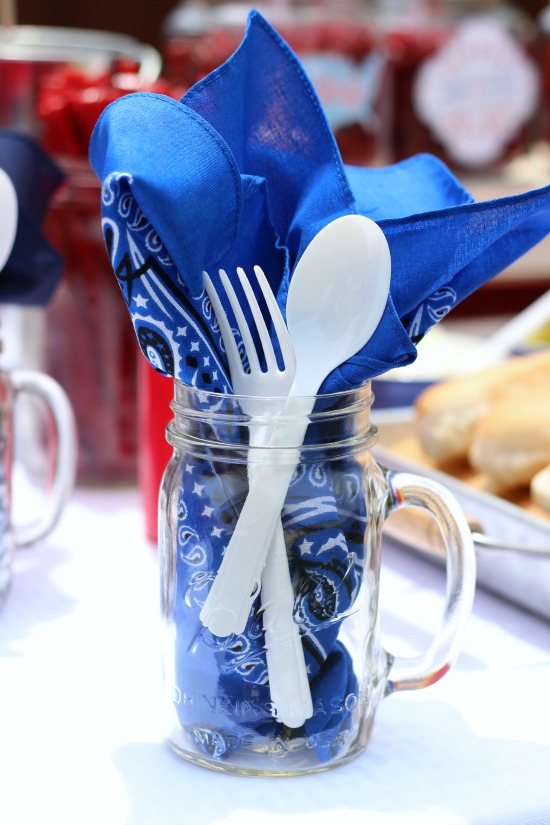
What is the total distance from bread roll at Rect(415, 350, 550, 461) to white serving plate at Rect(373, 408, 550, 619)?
31 mm

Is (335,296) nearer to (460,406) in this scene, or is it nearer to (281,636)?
(281,636)

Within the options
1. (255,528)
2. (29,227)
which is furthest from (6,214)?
(255,528)

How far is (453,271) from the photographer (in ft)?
1.27

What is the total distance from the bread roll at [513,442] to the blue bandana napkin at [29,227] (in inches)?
9.2

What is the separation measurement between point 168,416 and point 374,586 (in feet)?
0.75

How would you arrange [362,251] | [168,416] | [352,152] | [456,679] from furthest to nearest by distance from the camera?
[352,152] → [168,416] → [456,679] → [362,251]

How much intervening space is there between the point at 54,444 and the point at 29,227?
12cm

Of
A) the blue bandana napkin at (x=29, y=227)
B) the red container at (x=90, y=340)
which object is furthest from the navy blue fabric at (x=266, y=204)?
the red container at (x=90, y=340)

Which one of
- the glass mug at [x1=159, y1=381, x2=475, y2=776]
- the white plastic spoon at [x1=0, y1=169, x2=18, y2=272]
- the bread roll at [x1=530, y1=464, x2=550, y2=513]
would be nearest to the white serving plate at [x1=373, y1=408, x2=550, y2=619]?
the bread roll at [x1=530, y1=464, x2=550, y2=513]

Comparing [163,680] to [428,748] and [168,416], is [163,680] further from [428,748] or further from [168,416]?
[168,416]

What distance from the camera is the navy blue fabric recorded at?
34 centimetres

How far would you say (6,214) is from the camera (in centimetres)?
44

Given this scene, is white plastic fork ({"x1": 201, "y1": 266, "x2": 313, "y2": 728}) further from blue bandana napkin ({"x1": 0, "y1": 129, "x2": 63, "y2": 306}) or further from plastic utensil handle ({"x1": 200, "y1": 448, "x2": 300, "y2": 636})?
blue bandana napkin ({"x1": 0, "y1": 129, "x2": 63, "y2": 306})

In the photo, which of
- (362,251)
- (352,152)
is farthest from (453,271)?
(352,152)
